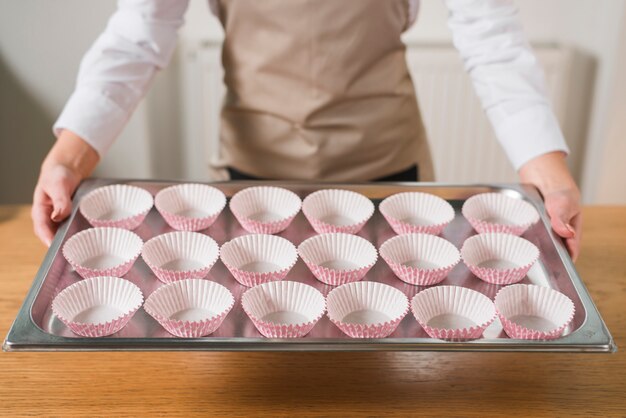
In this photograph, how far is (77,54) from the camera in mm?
1900

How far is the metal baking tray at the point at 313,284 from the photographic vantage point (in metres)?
0.74

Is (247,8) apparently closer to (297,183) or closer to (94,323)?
(297,183)

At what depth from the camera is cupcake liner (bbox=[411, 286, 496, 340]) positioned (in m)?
0.84

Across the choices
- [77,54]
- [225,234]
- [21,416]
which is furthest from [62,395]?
[77,54]

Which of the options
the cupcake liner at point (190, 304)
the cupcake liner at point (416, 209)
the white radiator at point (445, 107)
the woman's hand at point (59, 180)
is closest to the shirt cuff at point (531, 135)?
the cupcake liner at point (416, 209)

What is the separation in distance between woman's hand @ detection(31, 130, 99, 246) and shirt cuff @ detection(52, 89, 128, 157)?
0.01 m

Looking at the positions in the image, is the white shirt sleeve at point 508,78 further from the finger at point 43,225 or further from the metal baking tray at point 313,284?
the finger at point 43,225

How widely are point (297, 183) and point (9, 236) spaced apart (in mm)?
416

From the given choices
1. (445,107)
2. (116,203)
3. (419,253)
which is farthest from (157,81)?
(419,253)

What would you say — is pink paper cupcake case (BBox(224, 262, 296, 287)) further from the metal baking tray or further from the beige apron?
the beige apron

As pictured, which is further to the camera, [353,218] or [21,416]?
[353,218]

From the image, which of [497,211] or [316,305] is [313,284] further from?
[497,211]

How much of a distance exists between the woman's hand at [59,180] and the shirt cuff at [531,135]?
0.59 m

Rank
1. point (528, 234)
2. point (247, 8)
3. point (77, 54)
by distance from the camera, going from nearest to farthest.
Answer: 1. point (528, 234)
2. point (247, 8)
3. point (77, 54)
